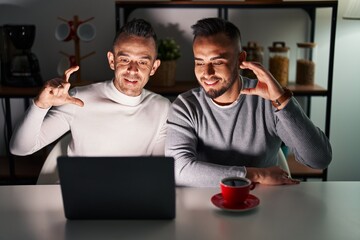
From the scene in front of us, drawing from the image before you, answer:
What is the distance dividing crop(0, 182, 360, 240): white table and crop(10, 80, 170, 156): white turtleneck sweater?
411 mm

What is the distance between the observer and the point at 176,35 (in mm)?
3049

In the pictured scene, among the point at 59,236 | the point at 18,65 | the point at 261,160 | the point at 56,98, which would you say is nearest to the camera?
the point at 59,236

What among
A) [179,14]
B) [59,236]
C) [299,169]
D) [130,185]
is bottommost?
[299,169]

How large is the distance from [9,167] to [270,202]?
186 centimetres

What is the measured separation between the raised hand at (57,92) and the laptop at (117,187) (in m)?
0.43

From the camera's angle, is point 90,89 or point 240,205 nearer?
point 240,205

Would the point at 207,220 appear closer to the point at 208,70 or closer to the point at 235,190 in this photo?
the point at 235,190

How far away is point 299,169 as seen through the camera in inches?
118

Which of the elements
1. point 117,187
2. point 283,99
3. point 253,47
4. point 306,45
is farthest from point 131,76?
point 306,45

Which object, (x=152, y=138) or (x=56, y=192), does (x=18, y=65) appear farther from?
(x=56, y=192)

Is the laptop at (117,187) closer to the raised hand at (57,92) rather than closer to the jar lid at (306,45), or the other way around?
the raised hand at (57,92)

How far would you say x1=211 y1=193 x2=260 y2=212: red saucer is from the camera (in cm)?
143

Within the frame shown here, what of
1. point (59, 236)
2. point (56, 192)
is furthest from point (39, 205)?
point (59, 236)

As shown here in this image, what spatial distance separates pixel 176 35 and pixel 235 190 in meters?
1.74
